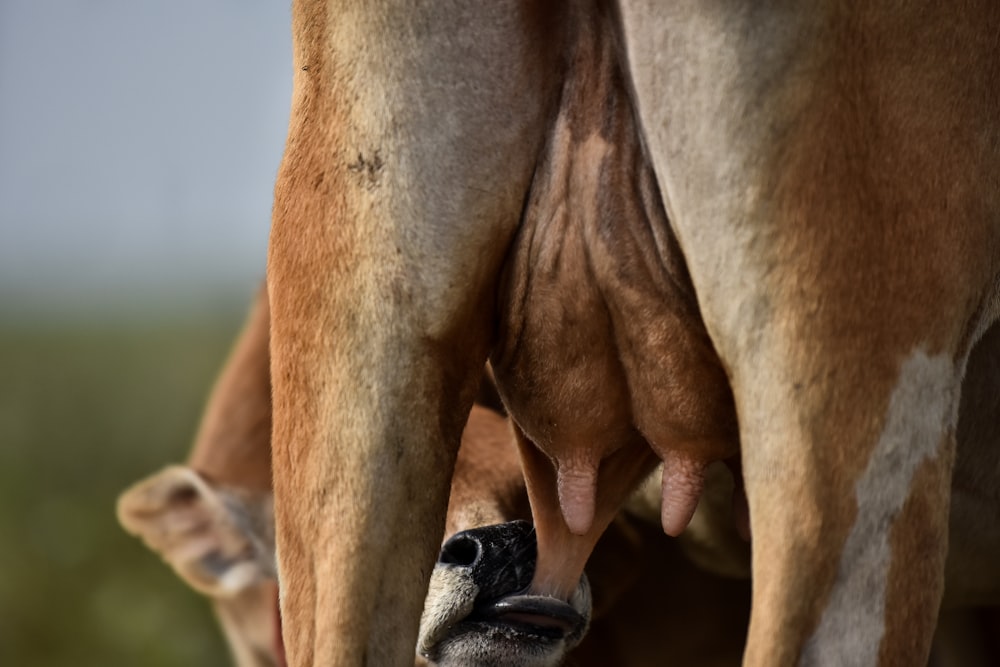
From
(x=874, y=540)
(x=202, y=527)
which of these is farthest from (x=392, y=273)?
(x=202, y=527)

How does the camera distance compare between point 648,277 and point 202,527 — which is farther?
point 202,527

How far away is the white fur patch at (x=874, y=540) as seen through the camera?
184 cm

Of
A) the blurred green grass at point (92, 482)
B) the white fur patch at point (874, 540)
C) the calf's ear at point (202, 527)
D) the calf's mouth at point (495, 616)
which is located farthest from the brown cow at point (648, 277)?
the blurred green grass at point (92, 482)

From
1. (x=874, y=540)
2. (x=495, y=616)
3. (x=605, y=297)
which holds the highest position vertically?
(x=605, y=297)

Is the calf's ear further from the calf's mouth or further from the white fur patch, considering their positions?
the white fur patch

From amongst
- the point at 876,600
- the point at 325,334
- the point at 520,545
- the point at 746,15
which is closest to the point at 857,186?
the point at 746,15

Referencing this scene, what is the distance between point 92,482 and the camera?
10.3m

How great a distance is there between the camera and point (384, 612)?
2.03m

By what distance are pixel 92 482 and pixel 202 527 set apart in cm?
624

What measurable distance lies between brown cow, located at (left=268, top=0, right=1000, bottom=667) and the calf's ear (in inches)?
85.6

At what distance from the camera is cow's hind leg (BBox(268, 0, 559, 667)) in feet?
6.48

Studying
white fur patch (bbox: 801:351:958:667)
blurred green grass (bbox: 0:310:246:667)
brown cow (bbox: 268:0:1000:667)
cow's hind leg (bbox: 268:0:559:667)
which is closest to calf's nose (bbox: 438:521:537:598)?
brown cow (bbox: 268:0:1000:667)

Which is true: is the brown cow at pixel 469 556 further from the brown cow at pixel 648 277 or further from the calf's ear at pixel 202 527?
the brown cow at pixel 648 277

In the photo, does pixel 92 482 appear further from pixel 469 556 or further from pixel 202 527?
pixel 469 556
